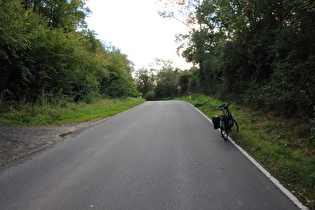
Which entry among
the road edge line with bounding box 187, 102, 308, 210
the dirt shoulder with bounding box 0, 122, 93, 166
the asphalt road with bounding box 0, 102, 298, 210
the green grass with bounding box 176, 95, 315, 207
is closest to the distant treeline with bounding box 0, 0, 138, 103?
the dirt shoulder with bounding box 0, 122, 93, 166

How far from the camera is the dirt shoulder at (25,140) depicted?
6.09 metres

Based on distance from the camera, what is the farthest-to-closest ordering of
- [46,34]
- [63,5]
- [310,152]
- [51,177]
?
[63,5]
[46,34]
[310,152]
[51,177]

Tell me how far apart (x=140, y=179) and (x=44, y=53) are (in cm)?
1337

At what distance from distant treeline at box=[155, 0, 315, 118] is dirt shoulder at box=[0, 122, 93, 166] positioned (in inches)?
347

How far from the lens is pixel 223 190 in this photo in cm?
367

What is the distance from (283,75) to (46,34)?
14.3 m

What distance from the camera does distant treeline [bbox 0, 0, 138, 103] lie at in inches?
400

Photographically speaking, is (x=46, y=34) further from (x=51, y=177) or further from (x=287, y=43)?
(x=287, y=43)

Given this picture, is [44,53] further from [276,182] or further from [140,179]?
[276,182]

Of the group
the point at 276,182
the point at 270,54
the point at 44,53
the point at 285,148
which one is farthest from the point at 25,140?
the point at 270,54

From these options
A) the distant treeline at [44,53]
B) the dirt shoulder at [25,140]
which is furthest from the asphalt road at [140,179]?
the distant treeline at [44,53]

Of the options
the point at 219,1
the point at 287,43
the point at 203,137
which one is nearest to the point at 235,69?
the point at 219,1

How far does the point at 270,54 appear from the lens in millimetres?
10523

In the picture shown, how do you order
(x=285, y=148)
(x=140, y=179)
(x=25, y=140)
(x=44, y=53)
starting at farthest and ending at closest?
1. (x=44, y=53)
2. (x=25, y=140)
3. (x=285, y=148)
4. (x=140, y=179)
